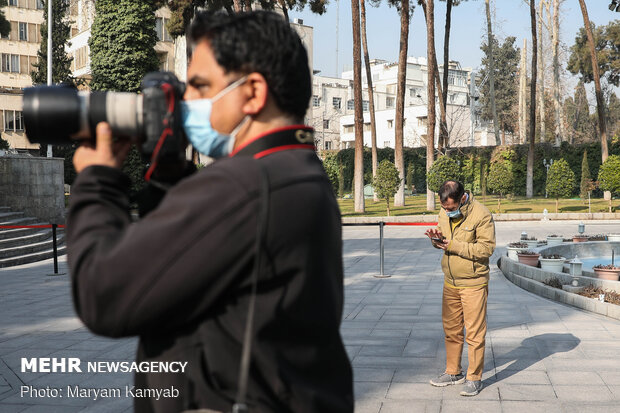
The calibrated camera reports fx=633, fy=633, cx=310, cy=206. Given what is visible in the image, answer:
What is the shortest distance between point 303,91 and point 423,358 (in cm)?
543

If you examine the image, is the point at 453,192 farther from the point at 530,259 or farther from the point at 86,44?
the point at 86,44

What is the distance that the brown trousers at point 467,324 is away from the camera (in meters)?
5.56

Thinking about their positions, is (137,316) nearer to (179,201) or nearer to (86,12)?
(179,201)

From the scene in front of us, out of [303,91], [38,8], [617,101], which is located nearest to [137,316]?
[303,91]

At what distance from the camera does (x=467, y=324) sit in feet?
18.5

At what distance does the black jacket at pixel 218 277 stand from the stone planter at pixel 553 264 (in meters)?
11.4

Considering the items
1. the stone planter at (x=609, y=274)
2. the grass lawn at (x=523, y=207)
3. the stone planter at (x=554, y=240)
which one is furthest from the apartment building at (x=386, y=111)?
the stone planter at (x=609, y=274)

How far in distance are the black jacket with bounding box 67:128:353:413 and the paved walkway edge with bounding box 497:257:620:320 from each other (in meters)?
8.38

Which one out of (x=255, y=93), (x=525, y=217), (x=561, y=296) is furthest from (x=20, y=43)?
(x=255, y=93)

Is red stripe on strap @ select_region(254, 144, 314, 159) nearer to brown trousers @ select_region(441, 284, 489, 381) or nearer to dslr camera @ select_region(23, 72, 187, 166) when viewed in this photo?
dslr camera @ select_region(23, 72, 187, 166)

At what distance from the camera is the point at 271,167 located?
54.4 inches

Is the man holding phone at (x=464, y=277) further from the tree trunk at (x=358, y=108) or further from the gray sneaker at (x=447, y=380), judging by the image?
Answer: the tree trunk at (x=358, y=108)

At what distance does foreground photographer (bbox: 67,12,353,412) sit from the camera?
1301 mm

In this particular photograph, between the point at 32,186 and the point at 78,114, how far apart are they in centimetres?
1848
